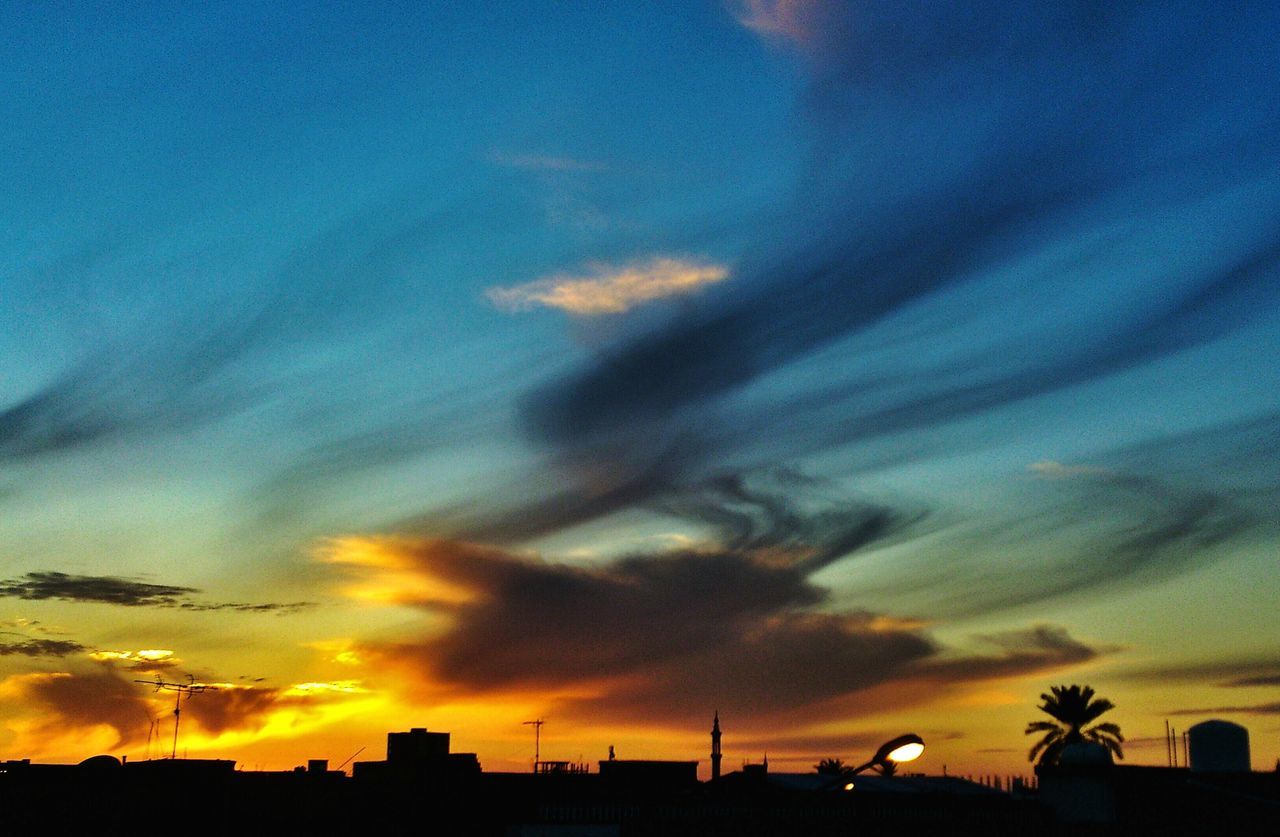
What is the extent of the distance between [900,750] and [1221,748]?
47.0 m

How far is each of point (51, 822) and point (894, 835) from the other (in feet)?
127

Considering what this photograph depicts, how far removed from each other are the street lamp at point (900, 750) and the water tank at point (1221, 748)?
46298mm

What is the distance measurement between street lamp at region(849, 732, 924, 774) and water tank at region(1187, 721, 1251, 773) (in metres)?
46.3

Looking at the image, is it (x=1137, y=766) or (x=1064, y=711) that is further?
(x=1064, y=711)

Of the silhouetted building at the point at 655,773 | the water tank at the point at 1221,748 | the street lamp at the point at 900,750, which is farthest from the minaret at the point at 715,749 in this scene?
the street lamp at the point at 900,750

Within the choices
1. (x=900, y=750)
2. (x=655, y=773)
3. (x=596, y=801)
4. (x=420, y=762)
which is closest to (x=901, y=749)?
(x=900, y=750)

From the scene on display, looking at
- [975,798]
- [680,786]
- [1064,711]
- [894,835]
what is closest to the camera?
[894,835]

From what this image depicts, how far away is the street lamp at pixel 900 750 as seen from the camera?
22031mm

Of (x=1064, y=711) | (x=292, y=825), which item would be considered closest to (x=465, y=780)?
(x=292, y=825)

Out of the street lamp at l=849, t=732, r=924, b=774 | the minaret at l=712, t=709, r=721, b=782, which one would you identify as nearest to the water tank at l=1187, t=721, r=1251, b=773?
the minaret at l=712, t=709, r=721, b=782

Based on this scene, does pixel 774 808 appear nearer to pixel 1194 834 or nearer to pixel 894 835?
pixel 894 835

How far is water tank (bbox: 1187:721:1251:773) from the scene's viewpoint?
61031mm

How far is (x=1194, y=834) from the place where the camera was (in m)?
50.6

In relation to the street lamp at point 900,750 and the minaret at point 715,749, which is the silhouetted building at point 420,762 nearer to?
the minaret at point 715,749
